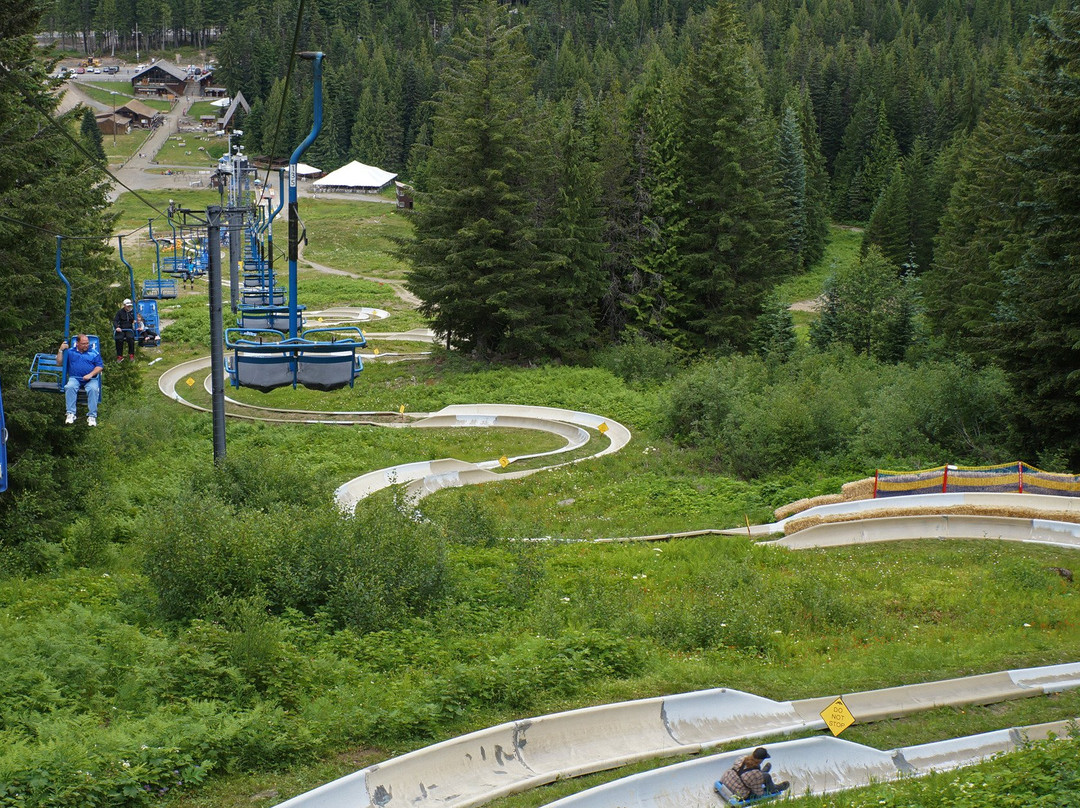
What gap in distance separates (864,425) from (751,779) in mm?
18345

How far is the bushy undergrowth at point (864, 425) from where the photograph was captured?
28234 mm

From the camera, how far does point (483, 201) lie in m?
45.6

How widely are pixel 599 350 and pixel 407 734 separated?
38.0 metres

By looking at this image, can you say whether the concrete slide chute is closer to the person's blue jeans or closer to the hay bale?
the hay bale

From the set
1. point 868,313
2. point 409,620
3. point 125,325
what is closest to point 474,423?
point 125,325

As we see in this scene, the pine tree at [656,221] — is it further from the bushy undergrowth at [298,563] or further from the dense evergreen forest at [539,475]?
the bushy undergrowth at [298,563]

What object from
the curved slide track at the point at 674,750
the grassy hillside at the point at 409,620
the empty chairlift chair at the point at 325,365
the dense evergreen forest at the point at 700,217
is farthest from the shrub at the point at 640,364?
the curved slide track at the point at 674,750

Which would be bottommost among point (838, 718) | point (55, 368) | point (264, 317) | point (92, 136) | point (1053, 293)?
point (838, 718)

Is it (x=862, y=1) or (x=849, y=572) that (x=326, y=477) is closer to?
(x=849, y=572)

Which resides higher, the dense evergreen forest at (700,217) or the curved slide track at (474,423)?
the dense evergreen forest at (700,217)

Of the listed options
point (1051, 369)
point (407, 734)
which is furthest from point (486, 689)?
point (1051, 369)

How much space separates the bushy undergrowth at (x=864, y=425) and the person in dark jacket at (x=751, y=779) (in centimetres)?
1686

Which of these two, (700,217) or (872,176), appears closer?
(700,217)

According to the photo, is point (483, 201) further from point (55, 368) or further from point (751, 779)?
point (751, 779)
